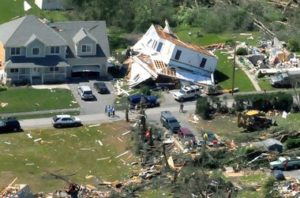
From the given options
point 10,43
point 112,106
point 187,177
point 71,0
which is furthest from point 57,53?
point 187,177

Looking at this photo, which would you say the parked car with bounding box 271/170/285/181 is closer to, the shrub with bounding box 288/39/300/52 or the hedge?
the hedge

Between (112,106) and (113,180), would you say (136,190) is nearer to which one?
(113,180)

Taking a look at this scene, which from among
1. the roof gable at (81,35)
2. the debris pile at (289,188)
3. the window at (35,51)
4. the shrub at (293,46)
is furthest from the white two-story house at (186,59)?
the debris pile at (289,188)

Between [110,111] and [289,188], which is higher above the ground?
[110,111]

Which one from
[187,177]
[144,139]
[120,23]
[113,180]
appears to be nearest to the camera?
[187,177]

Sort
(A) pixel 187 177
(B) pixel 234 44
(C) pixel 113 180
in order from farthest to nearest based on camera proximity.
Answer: (B) pixel 234 44 → (C) pixel 113 180 → (A) pixel 187 177

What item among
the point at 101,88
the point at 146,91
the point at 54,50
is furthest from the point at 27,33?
the point at 146,91

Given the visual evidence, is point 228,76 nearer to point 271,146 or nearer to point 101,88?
point 101,88
